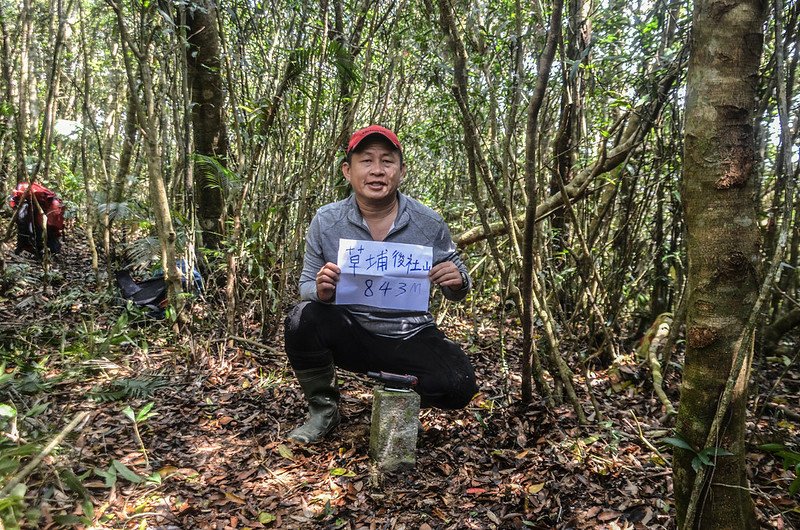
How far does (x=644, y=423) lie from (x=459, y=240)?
1843 mm

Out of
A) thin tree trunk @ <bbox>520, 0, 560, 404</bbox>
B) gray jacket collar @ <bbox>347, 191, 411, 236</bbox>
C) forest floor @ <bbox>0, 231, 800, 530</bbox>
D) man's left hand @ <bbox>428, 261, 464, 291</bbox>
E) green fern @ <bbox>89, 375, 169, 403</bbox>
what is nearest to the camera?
thin tree trunk @ <bbox>520, 0, 560, 404</bbox>

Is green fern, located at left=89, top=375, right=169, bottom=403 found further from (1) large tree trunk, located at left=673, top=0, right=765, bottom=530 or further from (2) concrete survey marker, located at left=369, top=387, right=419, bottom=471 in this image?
(1) large tree trunk, located at left=673, top=0, right=765, bottom=530

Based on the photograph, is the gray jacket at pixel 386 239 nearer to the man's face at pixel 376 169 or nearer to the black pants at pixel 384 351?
the black pants at pixel 384 351

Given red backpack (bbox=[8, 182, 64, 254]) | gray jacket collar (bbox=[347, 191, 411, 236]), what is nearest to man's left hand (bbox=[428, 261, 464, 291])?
gray jacket collar (bbox=[347, 191, 411, 236])

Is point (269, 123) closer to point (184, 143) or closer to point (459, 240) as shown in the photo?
point (184, 143)

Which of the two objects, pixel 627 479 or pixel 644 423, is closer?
pixel 627 479

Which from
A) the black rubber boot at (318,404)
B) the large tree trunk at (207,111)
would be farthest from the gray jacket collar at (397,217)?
the large tree trunk at (207,111)

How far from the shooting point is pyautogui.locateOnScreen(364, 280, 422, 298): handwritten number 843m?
101 inches

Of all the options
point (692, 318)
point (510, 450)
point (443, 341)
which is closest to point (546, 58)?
point (692, 318)

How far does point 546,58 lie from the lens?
1.89m

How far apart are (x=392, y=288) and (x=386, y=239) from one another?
0.26 m

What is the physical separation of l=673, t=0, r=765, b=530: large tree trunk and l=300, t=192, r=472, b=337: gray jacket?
127cm

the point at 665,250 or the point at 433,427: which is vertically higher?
the point at 665,250

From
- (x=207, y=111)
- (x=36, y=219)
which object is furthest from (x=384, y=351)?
(x=36, y=219)
